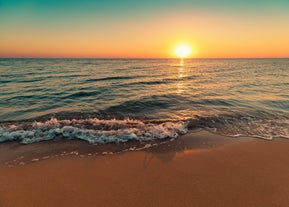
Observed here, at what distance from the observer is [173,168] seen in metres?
4.25

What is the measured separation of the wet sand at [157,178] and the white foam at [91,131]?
0.69 meters

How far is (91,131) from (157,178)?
3472mm

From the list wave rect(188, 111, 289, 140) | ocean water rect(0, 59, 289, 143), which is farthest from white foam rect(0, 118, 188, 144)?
wave rect(188, 111, 289, 140)

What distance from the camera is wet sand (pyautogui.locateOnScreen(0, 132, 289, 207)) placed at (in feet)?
10.7

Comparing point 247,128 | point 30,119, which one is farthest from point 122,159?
point 30,119

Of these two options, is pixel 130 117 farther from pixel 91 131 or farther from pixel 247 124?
pixel 247 124

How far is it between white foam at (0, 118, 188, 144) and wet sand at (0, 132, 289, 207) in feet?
2.26

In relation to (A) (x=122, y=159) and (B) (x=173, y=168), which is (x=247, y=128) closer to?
(B) (x=173, y=168)

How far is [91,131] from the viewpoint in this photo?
6.43 meters

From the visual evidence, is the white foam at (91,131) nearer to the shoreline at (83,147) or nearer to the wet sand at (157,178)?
the shoreline at (83,147)

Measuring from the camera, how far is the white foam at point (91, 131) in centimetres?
599

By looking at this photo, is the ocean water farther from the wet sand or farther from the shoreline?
the wet sand

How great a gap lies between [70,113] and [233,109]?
28.6 feet

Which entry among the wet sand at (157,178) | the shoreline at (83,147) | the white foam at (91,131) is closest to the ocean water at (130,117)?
the white foam at (91,131)
